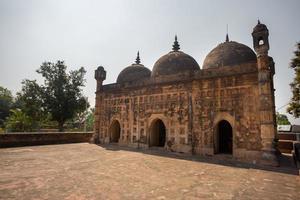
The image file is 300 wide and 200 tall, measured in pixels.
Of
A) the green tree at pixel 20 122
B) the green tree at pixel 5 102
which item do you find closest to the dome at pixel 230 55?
the green tree at pixel 20 122

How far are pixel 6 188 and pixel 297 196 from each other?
6522 millimetres

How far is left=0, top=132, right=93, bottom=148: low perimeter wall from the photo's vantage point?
12026 mm

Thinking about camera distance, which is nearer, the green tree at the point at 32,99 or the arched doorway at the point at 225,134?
the arched doorway at the point at 225,134

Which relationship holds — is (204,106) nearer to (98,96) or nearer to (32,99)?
(98,96)

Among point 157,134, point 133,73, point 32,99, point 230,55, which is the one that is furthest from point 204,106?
point 32,99

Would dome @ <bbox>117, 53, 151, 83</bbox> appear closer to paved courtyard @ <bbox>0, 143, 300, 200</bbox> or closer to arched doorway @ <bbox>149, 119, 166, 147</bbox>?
arched doorway @ <bbox>149, 119, 166, 147</bbox>

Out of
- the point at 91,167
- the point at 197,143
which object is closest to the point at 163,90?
the point at 197,143

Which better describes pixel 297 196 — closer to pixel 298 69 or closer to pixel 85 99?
pixel 298 69

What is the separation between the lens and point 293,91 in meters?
12.9

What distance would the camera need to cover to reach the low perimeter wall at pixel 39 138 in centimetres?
1203

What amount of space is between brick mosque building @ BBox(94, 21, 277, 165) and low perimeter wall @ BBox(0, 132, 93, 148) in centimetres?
233

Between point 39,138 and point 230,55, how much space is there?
14.4 metres

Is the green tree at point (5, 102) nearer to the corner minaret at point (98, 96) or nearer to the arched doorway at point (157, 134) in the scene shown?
the corner minaret at point (98, 96)

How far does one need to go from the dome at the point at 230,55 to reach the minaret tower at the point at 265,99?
2.43 metres
